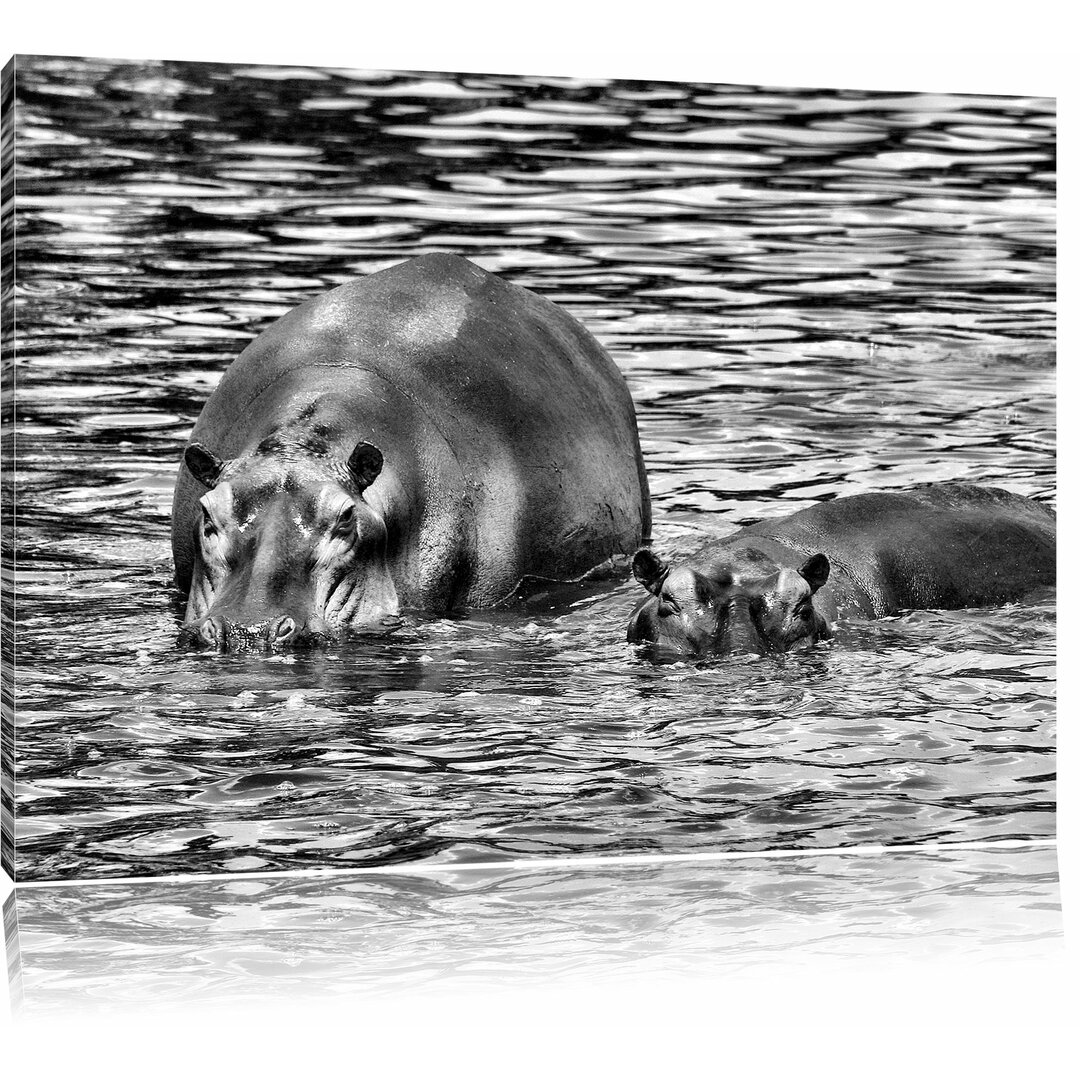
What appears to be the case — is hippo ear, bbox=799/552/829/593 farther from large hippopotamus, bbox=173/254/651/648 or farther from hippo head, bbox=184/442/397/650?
hippo head, bbox=184/442/397/650

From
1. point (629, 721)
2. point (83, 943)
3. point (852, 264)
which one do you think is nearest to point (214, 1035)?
point (83, 943)

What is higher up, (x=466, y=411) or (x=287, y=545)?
(x=466, y=411)

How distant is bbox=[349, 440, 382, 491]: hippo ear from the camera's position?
9797 millimetres

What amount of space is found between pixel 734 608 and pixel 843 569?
93cm

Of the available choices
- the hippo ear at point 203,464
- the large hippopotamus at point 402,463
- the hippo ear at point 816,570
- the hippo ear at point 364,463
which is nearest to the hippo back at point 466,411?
the large hippopotamus at point 402,463

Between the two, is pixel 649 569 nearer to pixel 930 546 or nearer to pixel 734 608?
pixel 734 608

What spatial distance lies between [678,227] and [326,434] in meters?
1.62

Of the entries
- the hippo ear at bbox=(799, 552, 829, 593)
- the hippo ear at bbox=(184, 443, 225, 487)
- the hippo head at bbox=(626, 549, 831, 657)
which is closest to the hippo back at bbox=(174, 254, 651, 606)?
the hippo ear at bbox=(184, 443, 225, 487)

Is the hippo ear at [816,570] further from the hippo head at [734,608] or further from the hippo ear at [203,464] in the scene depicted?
the hippo ear at [203,464]

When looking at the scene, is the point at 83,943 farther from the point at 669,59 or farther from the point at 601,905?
the point at 669,59

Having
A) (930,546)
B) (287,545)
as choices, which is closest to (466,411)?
(287,545)

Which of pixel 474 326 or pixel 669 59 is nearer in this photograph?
pixel 669 59

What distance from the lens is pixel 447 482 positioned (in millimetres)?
10492

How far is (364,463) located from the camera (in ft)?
32.3
